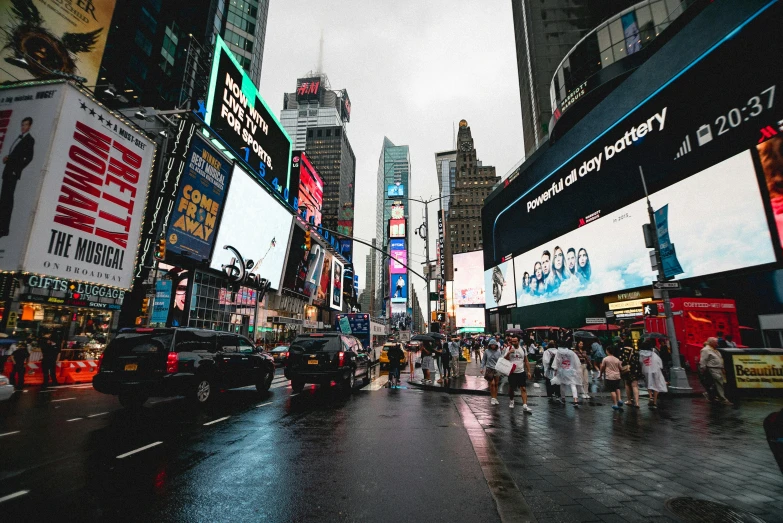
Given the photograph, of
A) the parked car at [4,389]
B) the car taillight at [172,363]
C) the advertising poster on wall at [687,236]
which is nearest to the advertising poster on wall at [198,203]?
the parked car at [4,389]

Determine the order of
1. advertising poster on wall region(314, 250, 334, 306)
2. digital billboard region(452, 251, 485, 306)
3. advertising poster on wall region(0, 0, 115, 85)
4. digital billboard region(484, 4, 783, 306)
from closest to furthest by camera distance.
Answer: digital billboard region(484, 4, 783, 306) < advertising poster on wall region(0, 0, 115, 85) < advertising poster on wall region(314, 250, 334, 306) < digital billboard region(452, 251, 485, 306)

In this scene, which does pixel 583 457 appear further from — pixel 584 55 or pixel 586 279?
pixel 584 55

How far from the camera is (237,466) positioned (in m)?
4.71

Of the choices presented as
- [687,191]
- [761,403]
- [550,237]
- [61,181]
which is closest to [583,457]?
[761,403]

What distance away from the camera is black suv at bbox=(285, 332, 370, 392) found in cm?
1147

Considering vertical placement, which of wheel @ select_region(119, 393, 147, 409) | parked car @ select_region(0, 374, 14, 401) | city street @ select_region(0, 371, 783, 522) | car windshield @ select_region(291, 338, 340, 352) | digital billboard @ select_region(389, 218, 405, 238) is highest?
digital billboard @ select_region(389, 218, 405, 238)

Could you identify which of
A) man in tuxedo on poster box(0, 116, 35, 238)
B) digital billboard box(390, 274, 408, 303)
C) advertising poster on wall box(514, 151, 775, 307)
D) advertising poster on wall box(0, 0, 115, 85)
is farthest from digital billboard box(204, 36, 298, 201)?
digital billboard box(390, 274, 408, 303)

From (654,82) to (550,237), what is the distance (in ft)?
56.0

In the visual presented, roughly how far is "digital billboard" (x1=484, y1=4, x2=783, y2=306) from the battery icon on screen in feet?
0.20

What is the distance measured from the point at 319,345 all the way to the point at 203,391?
3699 mm

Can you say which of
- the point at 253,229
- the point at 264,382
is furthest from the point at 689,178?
the point at 253,229

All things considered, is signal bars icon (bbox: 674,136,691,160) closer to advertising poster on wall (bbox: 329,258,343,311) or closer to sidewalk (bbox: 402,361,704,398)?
sidewalk (bbox: 402,361,704,398)

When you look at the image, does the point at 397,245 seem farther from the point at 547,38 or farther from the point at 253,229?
the point at 547,38

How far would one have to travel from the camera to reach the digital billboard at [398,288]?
8396 centimetres
